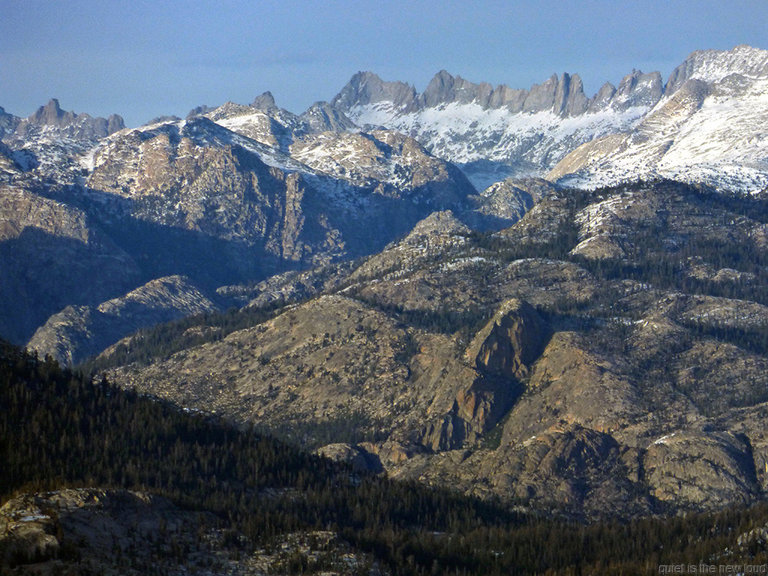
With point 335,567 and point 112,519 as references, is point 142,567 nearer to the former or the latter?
point 112,519

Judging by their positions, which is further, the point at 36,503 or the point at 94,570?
the point at 36,503

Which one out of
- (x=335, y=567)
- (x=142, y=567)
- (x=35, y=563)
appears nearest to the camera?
(x=35, y=563)

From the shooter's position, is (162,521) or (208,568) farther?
(162,521)

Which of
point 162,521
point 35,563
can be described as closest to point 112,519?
point 162,521

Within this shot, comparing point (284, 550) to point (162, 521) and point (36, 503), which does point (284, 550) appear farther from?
point (36, 503)

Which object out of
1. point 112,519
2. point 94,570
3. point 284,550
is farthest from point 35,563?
point 284,550

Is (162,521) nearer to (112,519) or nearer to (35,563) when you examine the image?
(112,519)

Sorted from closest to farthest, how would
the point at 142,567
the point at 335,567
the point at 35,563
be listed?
the point at 35,563 → the point at 142,567 → the point at 335,567
